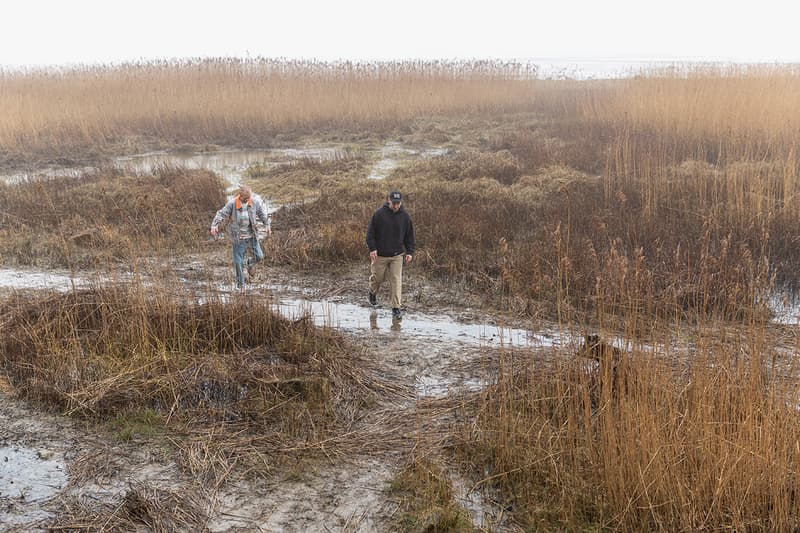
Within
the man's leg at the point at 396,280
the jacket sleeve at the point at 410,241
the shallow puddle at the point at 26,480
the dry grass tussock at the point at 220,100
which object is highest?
the dry grass tussock at the point at 220,100

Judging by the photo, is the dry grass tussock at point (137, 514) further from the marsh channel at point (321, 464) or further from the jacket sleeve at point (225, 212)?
the jacket sleeve at point (225, 212)

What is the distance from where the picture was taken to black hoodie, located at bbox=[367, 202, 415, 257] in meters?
8.82

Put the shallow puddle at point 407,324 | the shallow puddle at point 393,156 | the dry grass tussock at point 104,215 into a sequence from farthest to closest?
the shallow puddle at point 393,156 < the dry grass tussock at point 104,215 < the shallow puddle at point 407,324

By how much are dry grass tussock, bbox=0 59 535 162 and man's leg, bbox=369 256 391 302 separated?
45.6 feet

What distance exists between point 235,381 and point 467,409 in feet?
7.33

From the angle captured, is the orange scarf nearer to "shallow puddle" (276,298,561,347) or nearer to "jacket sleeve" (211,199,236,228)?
"jacket sleeve" (211,199,236,228)

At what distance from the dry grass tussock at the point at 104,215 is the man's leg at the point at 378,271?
3.54 metres

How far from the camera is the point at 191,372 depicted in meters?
6.73

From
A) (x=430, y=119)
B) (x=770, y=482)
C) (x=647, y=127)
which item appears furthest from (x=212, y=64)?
(x=770, y=482)

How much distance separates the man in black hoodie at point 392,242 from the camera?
347 inches

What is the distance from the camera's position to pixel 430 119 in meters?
23.9

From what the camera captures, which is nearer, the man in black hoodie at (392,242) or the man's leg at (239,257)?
the man in black hoodie at (392,242)

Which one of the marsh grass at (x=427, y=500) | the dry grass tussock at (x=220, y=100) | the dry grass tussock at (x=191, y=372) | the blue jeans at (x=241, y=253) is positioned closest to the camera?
the marsh grass at (x=427, y=500)

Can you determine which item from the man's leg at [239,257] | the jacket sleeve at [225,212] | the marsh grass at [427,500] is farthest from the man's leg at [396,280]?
the marsh grass at [427,500]
